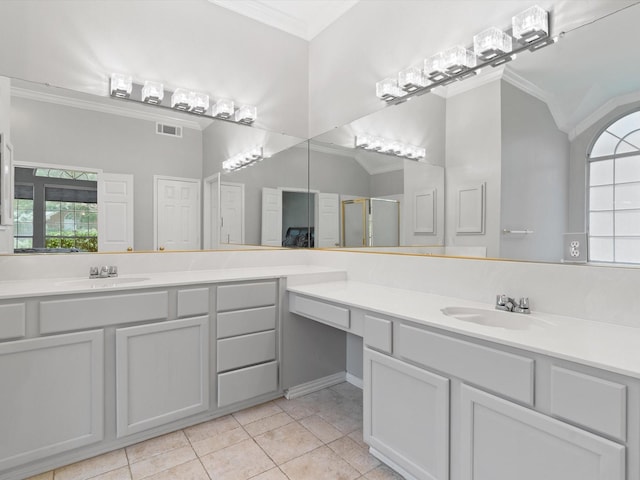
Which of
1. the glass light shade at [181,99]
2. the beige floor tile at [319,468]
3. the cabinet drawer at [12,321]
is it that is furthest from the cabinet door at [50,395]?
the glass light shade at [181,99]

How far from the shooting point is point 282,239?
9.79 ft

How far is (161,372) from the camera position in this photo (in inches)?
76.5

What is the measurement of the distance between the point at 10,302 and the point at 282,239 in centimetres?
178

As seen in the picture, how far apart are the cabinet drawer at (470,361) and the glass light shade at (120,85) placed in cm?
217

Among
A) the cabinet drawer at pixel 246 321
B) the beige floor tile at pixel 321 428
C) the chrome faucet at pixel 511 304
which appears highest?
the chrome faucet at pixel 511 304

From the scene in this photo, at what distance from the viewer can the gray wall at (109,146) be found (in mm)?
1965

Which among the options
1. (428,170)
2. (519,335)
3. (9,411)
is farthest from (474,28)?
(9,411)

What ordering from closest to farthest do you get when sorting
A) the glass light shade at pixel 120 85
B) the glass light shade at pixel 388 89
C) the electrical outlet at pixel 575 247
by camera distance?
the electrical outlet at pixel 575 247, the glass light shade at pixel 120 85, the glass light shade at pixel 388 89

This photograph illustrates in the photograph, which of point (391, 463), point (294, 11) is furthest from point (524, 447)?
point (294, 11)

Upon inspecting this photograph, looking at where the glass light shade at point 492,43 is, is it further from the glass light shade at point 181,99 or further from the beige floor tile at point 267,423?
the beige floor tile at point 267,423

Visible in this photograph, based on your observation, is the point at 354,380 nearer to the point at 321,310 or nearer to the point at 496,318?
the point at 321,310

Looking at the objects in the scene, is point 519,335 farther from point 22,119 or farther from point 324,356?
point 22,119

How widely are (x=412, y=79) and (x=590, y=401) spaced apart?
1.86m

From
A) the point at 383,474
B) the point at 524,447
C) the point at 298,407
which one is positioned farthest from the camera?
the point at 298,407
